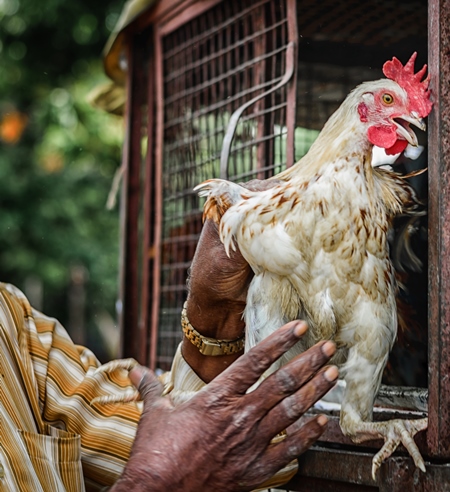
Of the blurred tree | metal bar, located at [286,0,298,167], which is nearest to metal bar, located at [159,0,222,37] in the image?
metal bar, located at [286,0,298,167]

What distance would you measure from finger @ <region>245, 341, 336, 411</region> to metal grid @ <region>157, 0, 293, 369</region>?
1.19 metres

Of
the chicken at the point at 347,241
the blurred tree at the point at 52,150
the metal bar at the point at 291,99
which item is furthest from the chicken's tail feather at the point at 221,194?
the blurred tree at the point at 52,150

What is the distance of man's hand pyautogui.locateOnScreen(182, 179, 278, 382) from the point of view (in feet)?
5.85

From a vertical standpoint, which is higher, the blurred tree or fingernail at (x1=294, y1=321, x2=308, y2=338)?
the blurred tree

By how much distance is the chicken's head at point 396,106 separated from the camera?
1581 millimetres

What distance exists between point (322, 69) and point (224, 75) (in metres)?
0.60

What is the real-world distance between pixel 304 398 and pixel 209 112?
75.6 inches

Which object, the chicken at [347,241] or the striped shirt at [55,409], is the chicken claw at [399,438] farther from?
the striped shirt at [55,409]

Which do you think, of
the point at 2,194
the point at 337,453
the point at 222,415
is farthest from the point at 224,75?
the point at 2,194

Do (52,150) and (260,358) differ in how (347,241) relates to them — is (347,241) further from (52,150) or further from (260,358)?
(52,150)

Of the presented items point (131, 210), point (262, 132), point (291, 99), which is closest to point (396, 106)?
point (291, 99)

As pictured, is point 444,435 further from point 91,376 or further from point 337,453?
point 91,376

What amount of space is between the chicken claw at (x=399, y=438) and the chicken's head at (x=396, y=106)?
0.55 meters

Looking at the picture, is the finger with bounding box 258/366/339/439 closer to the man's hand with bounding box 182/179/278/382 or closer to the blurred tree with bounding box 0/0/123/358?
the man's hand with bounding box 182/179/278/382
